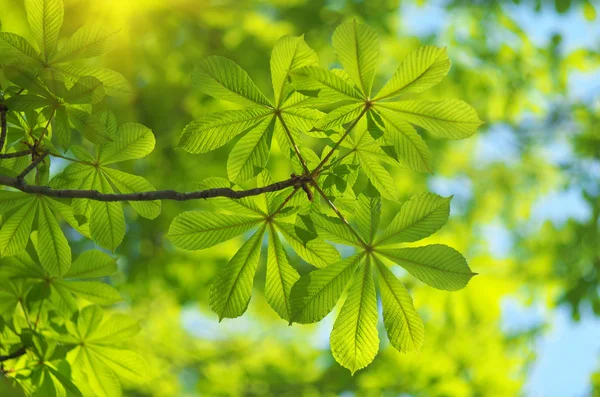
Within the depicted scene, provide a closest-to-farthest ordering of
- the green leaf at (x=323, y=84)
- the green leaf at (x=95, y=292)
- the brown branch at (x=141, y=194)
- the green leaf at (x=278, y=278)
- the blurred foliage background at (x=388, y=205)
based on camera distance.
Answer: the brown branch at (x=141, y=194) → the green leaf at (x=323, y=84) → the green leaf at (x=278, y=278) → the green leaf at (x=95, y=292) → the blurred foliage background at (x=388, y=205)

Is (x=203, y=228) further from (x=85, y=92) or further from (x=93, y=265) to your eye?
(x=93, y=265)

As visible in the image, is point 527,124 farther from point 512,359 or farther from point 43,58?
point 43,58

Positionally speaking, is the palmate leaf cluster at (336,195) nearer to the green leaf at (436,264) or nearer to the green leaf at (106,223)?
the green leaf at (436,264)

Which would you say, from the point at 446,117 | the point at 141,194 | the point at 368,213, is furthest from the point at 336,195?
the point at 141,194

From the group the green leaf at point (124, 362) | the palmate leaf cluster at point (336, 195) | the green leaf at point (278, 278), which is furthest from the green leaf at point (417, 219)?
the green leaf at point (124, 362)

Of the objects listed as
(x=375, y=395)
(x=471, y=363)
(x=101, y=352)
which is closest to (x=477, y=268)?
(x=471, y=363)
